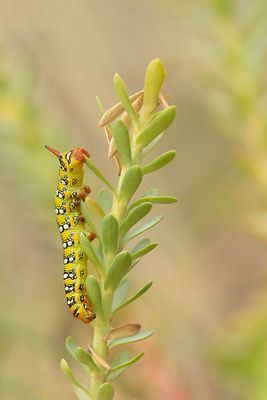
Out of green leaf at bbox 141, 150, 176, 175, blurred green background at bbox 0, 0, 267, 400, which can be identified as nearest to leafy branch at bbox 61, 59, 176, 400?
green leaf at bbox 141, 150, 176, 175

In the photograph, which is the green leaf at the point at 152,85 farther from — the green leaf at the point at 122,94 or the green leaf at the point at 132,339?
the green leaf at the point at 132,339

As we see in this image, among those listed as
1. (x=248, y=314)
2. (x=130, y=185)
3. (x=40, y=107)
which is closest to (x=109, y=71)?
(x=40, y=107)

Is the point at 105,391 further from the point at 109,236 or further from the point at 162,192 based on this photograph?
the point at 162,192

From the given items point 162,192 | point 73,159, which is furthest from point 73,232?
point 162,192

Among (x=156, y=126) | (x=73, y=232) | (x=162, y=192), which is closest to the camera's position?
(x=156, y=126)

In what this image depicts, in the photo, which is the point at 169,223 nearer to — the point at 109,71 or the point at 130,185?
the point at 109,71

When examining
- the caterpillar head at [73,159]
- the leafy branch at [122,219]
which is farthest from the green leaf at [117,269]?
the caterpillar head at [73,159]
